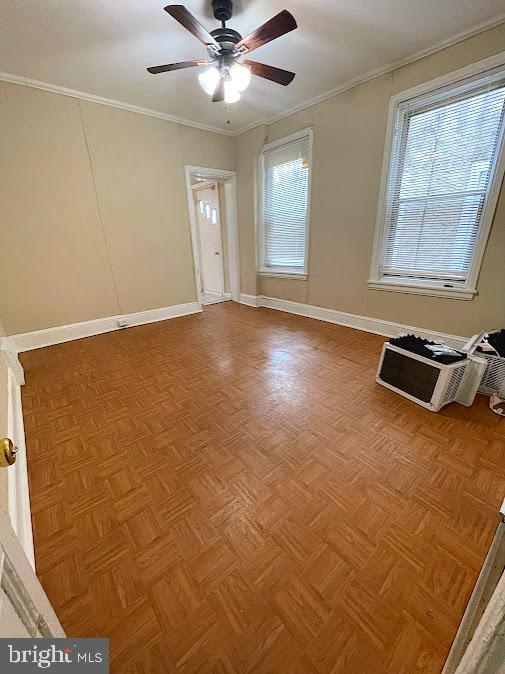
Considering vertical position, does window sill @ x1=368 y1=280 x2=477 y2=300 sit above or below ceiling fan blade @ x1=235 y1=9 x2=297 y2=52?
below

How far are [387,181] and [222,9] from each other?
7.29 ft

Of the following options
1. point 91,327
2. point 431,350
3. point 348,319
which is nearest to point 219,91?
point 431,350

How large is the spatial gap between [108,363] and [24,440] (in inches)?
48.0

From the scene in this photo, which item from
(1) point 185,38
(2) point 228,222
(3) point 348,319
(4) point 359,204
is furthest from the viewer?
(2) point 228,222

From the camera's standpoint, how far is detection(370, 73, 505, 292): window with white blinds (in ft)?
8.12

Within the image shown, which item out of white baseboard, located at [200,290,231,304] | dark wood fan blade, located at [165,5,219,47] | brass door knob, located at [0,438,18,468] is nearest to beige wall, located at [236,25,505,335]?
white baseboard, located at [200,290,231,304]

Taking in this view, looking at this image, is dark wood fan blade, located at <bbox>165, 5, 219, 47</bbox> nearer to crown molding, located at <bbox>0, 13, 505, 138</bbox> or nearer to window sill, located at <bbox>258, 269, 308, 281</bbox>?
crown molding, located at <bbox>0, 13, 505, 138</bbox>

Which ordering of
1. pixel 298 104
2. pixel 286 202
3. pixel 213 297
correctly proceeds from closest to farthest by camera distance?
pixel 298 104
pixel 286 202
pixel 213 297

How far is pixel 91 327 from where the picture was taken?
3779 mm

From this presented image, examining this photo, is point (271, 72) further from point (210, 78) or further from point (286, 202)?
point (286, 202)

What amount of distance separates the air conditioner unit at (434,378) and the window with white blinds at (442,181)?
1.25 meters

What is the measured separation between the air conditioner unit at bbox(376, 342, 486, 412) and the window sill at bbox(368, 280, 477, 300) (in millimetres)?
1079

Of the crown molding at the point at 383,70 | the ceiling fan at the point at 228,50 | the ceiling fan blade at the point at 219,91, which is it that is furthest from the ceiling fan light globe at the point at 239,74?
the crown molding at the point at 383,70

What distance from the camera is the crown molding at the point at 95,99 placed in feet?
9.12
